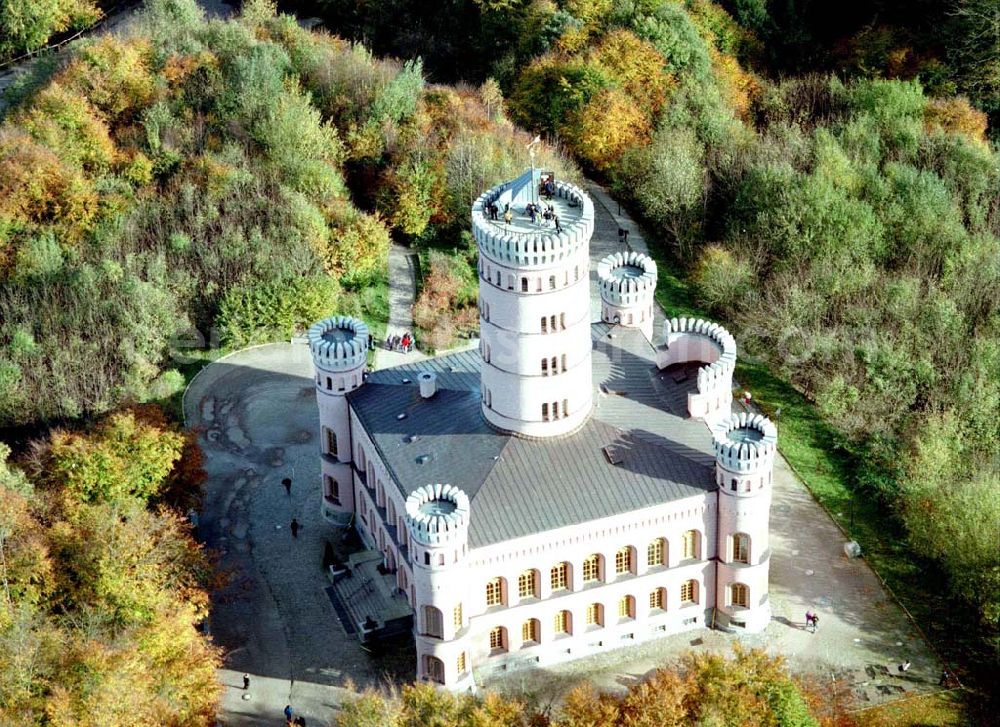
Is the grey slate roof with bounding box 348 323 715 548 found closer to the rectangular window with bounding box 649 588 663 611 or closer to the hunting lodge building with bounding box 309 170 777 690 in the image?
the hunting lodge building with bounding box 309 170 777 690

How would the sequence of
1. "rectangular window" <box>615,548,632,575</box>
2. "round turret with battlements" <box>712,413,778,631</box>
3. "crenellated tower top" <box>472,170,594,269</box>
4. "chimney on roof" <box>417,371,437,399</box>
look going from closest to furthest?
"crenellated tower top" <box>472,170,594,269</box>, "round turret with battlements" <box>712,413,778,631</box>, "rectangular window" <box>615,548,632,575</box>, "chimney on roof" <box>417,371,437,399</box>

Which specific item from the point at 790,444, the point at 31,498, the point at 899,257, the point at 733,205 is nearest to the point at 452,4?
the point at 733,205

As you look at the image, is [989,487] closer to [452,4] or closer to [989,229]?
[989,229]

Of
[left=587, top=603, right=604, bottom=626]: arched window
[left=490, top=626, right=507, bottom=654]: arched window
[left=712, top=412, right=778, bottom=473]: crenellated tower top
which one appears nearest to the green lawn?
[left=712, top=412, right=778, bottom=473]: crenellated tower top

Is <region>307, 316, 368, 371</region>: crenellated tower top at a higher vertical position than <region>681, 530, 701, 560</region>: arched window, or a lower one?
higher

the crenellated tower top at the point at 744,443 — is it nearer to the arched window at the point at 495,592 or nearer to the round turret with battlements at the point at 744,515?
the round turret with battlements at the point at 744,515

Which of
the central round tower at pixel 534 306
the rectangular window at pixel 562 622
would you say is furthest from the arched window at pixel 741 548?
the central round tower at pixel 534 306

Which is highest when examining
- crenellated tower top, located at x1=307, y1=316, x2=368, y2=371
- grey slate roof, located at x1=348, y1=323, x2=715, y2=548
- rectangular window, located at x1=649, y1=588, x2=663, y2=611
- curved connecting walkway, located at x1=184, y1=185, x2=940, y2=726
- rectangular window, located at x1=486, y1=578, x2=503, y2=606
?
crenellated tower top, located at x1=307, y1=316, x2=368, y2=371
